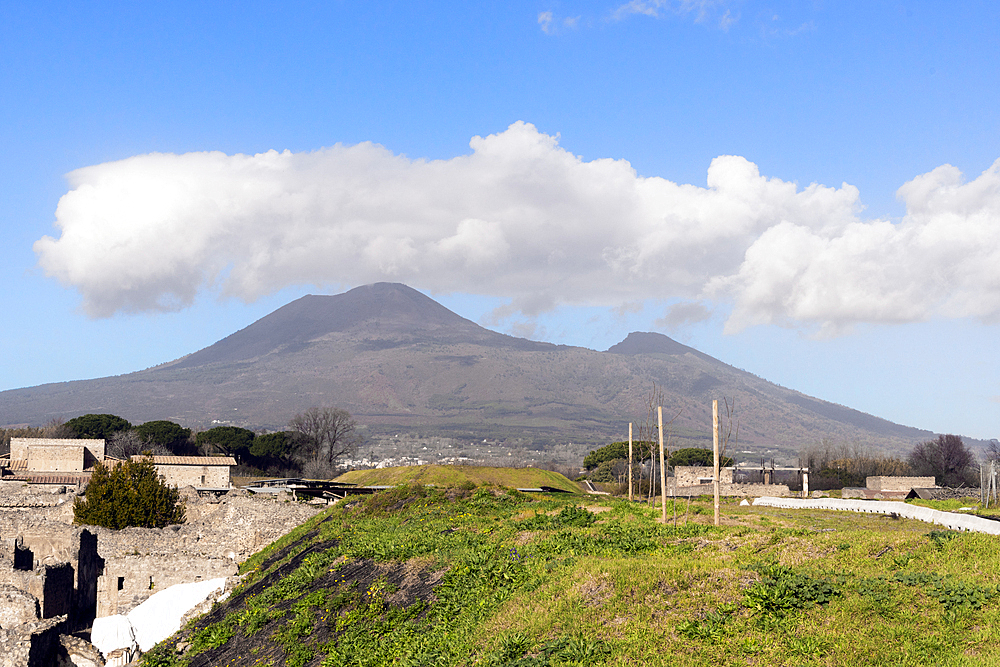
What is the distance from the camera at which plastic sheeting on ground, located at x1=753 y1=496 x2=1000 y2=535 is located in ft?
87.6

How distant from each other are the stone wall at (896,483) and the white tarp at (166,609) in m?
64.3

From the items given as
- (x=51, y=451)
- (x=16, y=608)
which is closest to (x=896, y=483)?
(x=16, y=608)

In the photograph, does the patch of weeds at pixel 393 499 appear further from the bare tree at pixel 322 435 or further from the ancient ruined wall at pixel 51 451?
the bare tree at pixel 322 435

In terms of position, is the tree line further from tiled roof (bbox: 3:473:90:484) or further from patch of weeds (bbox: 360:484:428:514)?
tiled roof (bbox: 3:473:90:484)

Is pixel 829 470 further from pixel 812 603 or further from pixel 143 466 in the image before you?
pixel 812 603

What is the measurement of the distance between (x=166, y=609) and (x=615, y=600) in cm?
2284

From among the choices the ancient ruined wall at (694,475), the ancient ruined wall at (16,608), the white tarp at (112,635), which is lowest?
the white tarp at (112,635)

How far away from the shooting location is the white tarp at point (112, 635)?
30.9 metres

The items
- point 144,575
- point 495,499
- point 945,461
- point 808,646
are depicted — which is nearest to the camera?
point 808,646

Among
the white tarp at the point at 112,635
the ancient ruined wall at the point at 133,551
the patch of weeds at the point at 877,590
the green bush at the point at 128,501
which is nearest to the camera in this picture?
the patch of weeds at the point at 877,590

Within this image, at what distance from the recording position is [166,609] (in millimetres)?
32250

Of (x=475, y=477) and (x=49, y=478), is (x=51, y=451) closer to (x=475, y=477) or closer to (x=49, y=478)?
(x=49, y=478)

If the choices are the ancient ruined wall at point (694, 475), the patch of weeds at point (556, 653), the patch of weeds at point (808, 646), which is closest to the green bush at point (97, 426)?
the ancient ruined wall at point (694, 475)

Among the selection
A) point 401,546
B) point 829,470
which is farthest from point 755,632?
point 829,470
